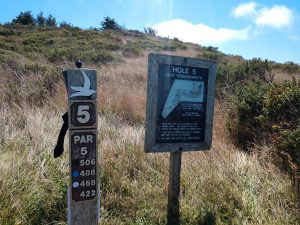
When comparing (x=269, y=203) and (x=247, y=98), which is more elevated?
(x=247, y=98)

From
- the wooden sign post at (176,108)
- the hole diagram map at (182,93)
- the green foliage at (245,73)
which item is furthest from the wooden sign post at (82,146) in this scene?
the green foliage at (245,73)

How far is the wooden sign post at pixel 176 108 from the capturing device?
13.4 feet

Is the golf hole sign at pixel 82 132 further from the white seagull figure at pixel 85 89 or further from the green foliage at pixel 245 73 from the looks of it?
the green foliage at pixel 245 73

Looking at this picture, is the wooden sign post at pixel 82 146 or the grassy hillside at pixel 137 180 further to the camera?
the grassy hillside at pixel 137 180

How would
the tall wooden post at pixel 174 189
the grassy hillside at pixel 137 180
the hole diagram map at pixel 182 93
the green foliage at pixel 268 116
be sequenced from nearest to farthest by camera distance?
the grassy hillside at pixel 137 180 < the tall wooden post at pixel 174 189 < the hole diagram map at pixel 182 93 < the green foliage at pixel 268 116

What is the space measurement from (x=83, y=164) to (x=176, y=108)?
1.43m

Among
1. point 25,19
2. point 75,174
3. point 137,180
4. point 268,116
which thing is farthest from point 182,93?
point 25,19

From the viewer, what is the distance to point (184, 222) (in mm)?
3963

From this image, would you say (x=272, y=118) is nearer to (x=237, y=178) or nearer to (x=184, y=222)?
(x=237, y=178)

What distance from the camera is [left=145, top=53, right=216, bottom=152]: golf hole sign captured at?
4.09 metres

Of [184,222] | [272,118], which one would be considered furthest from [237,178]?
[272,118]

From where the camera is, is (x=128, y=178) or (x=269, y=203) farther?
(x=128, y=178)

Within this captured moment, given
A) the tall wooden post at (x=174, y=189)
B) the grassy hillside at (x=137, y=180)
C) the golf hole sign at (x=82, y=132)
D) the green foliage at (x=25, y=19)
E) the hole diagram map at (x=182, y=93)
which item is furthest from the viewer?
the green foliage at (x=25, y=19)

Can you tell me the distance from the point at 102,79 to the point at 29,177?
301 inches
